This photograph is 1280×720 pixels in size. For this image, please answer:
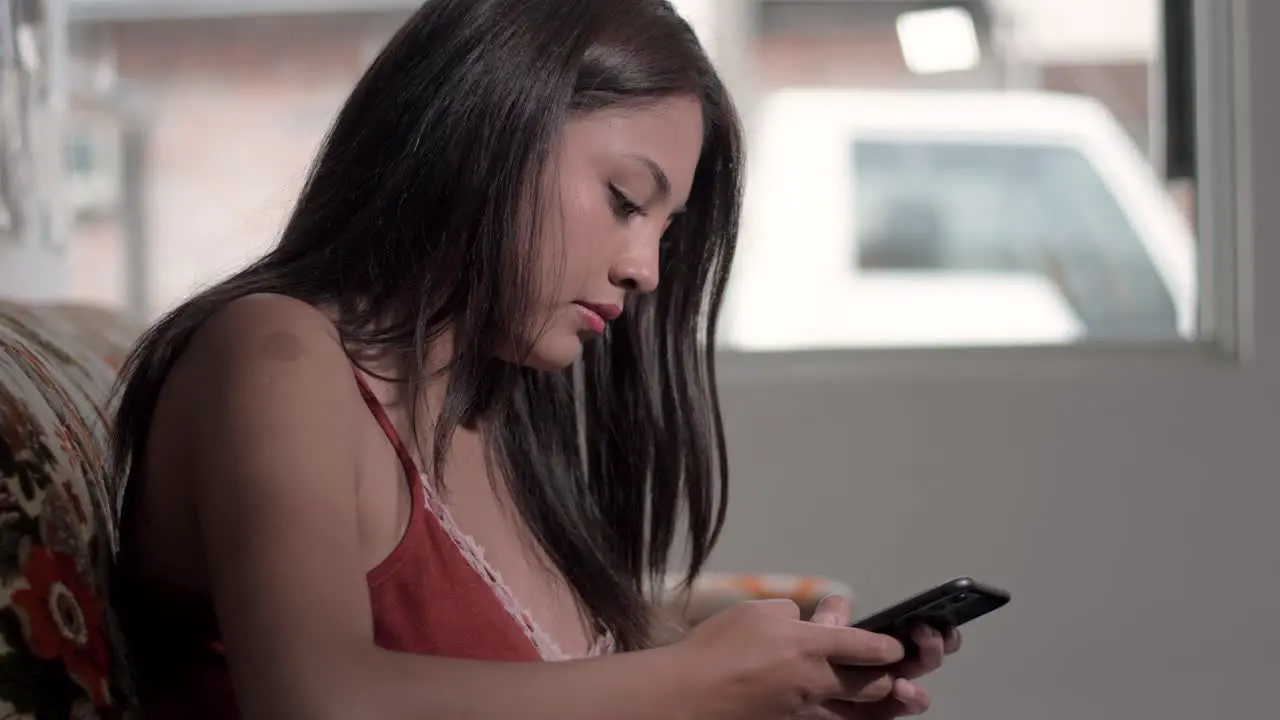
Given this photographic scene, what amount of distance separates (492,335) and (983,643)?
1.54m

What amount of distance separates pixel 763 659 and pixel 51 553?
41 cm

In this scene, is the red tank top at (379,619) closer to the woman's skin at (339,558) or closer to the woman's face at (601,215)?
the woman's skin at (339,558)

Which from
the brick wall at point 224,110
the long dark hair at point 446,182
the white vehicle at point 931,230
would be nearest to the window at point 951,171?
the white vehicle at point 931,230

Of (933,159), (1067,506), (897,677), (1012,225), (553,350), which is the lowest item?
(1067,506)

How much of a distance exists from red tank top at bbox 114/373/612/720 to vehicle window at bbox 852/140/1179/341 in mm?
1628

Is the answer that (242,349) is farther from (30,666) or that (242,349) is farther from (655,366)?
(655,366)

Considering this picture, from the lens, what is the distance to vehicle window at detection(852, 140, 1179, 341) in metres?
2.49

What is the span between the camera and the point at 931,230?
2.49 metres

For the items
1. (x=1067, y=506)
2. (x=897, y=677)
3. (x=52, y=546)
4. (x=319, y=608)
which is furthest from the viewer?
(x=1067, y=506)

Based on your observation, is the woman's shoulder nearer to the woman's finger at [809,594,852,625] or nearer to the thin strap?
the thin strap

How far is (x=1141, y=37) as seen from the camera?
2518 mm

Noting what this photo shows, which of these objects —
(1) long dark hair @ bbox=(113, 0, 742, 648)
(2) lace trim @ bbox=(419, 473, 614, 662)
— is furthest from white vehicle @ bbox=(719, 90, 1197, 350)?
(2) lace trim @ bbox=(419, 473, 614, 662)

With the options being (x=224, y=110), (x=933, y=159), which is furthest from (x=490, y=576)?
(x=224, y=110)

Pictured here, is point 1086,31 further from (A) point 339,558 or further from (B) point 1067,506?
(A) point 339,558
